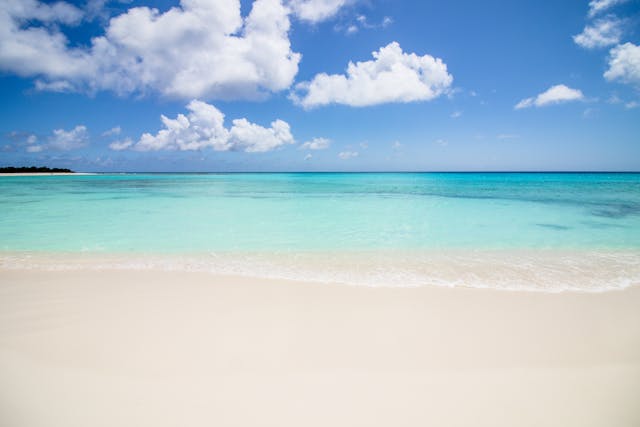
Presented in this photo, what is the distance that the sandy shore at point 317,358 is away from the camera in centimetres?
210

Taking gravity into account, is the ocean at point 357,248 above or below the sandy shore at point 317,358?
above

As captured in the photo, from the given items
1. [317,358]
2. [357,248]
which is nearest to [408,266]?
[357,248]

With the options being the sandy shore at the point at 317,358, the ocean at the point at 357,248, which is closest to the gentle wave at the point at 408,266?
the ocean at the point at 357,248

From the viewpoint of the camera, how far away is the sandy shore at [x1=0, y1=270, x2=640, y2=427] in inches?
82.7

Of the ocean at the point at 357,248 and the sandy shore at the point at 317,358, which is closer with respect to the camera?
the sandy shore at the point at 317,358

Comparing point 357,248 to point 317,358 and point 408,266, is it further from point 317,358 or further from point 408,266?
point 317,358

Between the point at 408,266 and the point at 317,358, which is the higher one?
the point at 408,266

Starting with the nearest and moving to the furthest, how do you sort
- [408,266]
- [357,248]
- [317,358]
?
[317,358] < [408,266] < [357,248]

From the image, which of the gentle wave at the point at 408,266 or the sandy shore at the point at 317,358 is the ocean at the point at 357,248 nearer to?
the gentle wave at the point at 408,266

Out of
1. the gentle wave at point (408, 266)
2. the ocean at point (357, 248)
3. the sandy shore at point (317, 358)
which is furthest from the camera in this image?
the ocean at point (357, 248)

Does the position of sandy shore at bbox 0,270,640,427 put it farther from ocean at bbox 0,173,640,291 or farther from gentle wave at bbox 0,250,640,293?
ocean at bbox 0,173,640,291

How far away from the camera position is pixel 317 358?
2.66 metres

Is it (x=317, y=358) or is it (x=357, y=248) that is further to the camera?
(x=357, y=248)

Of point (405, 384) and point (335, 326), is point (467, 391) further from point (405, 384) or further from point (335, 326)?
point (335, 326)
